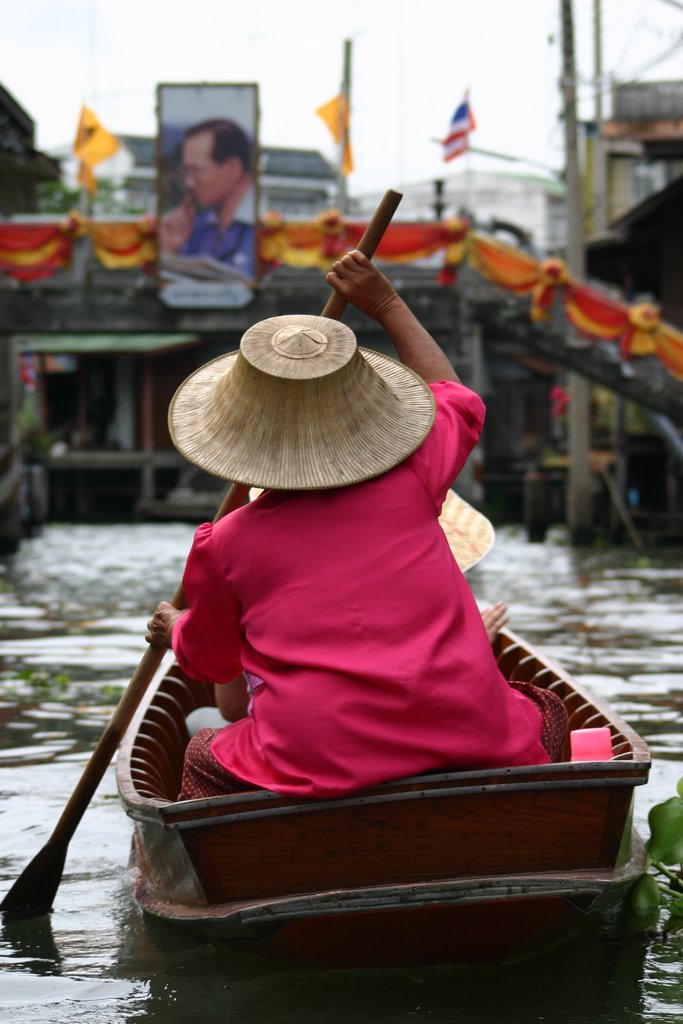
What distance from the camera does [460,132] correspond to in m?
20.0

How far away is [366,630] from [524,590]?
33.0 feet

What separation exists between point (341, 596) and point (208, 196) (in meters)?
13.7

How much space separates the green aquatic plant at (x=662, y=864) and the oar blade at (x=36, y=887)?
1684 mm

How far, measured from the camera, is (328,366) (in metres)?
3.49

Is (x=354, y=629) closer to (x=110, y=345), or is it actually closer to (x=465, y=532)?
(x=465, y=532)

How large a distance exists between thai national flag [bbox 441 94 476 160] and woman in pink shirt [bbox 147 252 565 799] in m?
17.0

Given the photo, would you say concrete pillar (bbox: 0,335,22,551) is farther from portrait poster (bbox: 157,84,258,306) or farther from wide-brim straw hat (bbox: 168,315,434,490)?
wide-brim straw hat (bbox: 168,315,434,490)

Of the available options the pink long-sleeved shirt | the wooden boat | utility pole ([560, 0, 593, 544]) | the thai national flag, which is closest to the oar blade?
the wooden boat

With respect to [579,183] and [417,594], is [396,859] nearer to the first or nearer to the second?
[417,594]

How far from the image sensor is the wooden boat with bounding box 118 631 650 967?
3.44 meters

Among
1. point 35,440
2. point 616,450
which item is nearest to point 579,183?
point 616,450

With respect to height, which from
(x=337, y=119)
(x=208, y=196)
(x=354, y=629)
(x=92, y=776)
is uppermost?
(x=337, y=119)

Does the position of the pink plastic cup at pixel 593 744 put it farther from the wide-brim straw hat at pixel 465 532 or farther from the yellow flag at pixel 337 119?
the yellow flag at pixel 337 119

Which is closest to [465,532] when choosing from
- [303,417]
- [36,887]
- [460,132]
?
[303,417]
